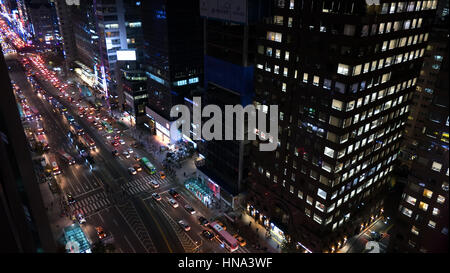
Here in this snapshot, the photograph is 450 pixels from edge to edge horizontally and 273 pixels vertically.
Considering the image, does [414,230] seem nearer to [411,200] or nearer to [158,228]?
[411,200]

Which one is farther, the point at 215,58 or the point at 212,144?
the point at 212,144

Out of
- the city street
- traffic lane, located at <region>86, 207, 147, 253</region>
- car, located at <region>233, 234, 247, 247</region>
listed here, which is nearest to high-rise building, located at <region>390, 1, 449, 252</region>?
car, located at <region>233, 234, 247, 247</region>

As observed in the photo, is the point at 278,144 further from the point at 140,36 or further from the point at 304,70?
the point at 140,36

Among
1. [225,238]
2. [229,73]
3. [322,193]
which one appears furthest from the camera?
[229,73]

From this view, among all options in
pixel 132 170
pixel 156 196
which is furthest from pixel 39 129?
pixel 156 196

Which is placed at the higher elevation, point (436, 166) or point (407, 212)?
point (436, 166)
